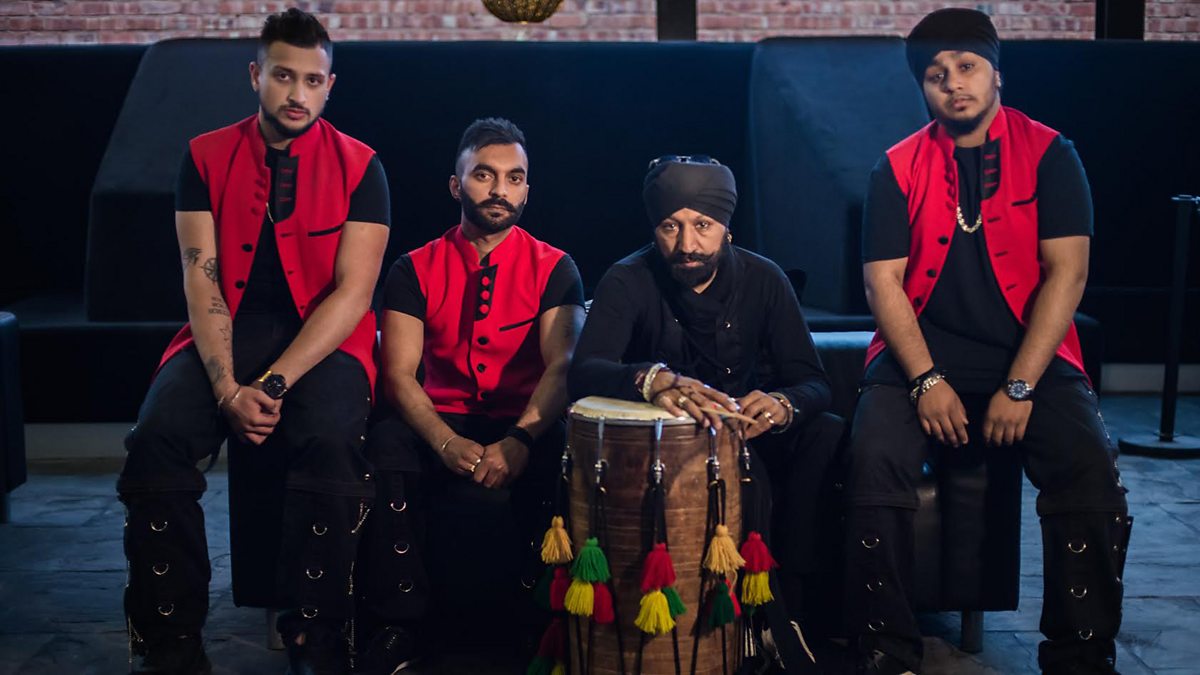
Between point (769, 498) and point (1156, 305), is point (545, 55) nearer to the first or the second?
point (1156, 305)

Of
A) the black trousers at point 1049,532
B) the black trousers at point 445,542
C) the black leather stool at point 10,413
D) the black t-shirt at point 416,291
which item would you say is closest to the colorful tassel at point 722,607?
the black trousers at point 1049,532

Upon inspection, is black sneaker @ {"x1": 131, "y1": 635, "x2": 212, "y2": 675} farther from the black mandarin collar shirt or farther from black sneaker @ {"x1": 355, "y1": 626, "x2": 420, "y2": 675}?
the black mandarin collar shirt

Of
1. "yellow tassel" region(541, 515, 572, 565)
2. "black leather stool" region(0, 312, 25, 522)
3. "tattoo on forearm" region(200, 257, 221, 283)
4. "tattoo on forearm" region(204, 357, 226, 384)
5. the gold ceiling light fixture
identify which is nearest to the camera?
"yellow tassel" region(541, 515, 572, 565)

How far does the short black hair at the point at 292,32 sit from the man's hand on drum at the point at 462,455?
1.02m

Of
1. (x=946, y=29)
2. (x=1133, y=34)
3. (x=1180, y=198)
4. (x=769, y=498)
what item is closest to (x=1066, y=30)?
(x=1133, y=34)

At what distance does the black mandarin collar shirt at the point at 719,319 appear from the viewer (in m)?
3.21

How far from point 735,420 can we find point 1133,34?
6.75 metres

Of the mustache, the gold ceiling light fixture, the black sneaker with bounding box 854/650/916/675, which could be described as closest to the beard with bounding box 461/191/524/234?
the mustache

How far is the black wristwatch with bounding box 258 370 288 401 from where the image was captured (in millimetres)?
3221

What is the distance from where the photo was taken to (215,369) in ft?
10.8

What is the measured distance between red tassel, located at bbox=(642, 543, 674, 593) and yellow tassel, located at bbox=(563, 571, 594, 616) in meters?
0.11

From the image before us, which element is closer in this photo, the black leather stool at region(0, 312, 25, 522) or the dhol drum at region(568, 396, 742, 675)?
the dhol drum at region(568, 396, 742, 675)

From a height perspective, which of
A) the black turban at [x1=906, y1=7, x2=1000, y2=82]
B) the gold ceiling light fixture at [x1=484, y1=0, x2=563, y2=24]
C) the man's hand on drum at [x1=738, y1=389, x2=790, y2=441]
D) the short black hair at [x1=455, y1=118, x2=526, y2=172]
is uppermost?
the gold ceiling light fixture at [x1=484, y1=0, x2=563, y2=24]

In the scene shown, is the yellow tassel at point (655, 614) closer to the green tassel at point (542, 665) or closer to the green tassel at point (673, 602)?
the green tassel at point (673, 602)
